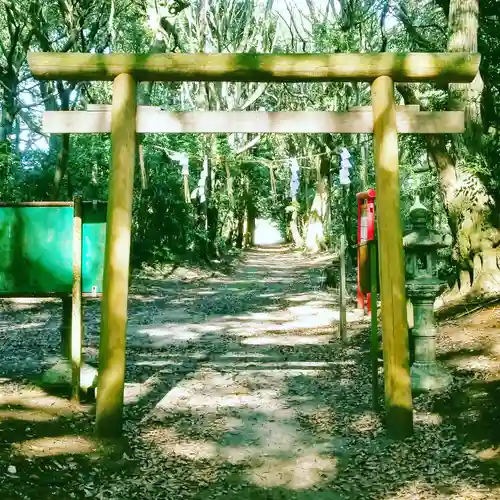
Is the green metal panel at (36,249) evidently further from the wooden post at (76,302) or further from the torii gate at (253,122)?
the torii gate at (253,122)

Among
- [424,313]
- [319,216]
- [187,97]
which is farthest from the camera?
[319,216]

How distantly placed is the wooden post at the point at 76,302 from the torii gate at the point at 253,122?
824mm

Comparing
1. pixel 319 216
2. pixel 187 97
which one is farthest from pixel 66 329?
pixel 319 216

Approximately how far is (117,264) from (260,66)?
2143 millimetres

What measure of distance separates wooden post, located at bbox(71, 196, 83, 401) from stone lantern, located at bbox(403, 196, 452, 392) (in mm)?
3438

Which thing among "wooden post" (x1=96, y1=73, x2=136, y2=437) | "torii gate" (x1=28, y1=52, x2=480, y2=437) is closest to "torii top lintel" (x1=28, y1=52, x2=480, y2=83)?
"torii gate" (x1=28, y1=52, x2=480, y2=437)

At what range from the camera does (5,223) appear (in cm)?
612

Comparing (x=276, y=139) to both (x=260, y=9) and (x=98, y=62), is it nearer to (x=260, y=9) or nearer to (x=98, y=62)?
(x=260, y=9)

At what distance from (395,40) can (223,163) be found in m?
10.0

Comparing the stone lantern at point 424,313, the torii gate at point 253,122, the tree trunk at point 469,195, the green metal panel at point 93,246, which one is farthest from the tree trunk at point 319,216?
the torii gate at point 253,122

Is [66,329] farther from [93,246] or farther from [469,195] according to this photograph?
[469,195]

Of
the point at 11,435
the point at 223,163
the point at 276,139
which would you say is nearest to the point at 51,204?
the point at 11,435

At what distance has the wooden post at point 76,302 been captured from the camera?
5.89 metres

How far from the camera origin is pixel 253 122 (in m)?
5.47
